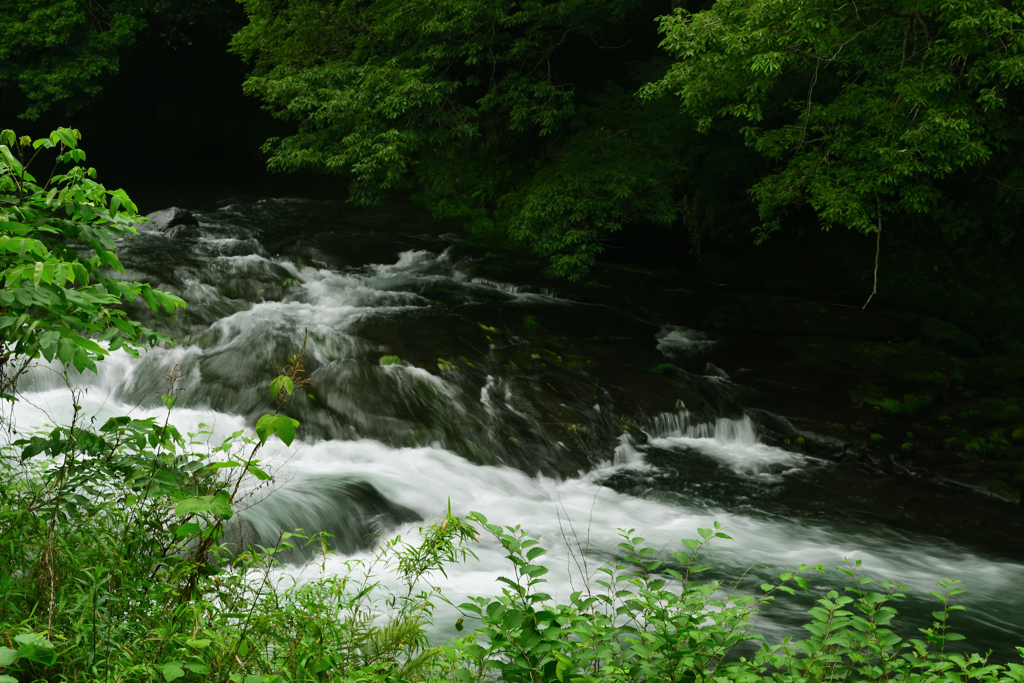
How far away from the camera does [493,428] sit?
328 inches

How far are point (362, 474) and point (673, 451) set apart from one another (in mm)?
3911

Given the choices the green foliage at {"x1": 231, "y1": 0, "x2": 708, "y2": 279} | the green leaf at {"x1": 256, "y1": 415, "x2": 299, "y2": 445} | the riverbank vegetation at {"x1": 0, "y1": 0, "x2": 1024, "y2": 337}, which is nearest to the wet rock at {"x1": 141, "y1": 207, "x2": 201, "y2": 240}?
the riverbank vegetation at {"x1": 0, "y1": 0, "x2": 1024, "y2": 337}

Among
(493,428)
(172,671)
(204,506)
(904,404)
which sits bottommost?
(493,428)

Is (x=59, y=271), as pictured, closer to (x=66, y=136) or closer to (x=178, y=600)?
(x=66, y=136)

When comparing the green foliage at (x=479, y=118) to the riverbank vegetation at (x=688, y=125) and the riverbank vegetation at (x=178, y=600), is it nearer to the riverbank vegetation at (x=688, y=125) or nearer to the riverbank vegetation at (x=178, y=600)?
the riverbank vegetation at (x=688, y=125)

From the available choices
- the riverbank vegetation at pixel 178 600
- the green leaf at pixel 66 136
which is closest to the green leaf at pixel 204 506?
the riverbank vegetation at pixel 178 600

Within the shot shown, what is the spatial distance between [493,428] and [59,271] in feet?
20.1

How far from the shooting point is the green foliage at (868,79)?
7629mm

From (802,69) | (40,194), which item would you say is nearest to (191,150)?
(802,69)

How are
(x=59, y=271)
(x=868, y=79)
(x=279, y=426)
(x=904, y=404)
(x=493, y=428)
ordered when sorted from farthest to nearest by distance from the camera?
(x=904, y=404) → (x=868, y=79) → (x=493, y=428) → (x=59, y=271) → (x=279, y=426)

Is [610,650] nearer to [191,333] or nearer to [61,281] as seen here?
[61,281]

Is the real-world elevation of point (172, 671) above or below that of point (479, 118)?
below

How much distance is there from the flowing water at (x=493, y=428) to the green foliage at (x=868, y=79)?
319 cm

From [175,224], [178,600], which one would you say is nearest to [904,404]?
[178,600]
